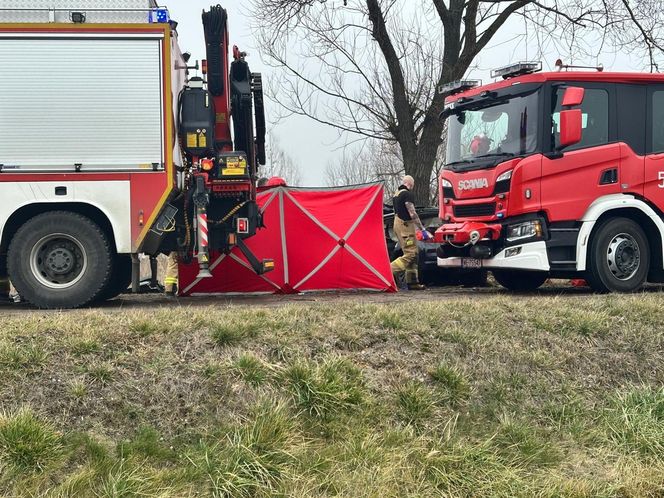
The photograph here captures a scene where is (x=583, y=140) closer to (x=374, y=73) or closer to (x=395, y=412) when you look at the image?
(x=395, y=412)

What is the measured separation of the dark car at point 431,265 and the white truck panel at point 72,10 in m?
5.09

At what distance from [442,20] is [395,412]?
1236cm

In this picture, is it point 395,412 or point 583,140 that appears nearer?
point 395,412

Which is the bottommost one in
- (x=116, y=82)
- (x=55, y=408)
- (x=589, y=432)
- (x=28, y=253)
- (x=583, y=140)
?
(x=589, y=432)

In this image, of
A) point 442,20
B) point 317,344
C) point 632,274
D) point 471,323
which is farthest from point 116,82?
point 442,20

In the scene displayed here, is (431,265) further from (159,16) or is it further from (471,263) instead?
(159,16)

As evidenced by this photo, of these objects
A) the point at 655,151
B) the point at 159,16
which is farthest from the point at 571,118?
the point at 159,16

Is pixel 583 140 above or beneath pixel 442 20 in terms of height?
beneath

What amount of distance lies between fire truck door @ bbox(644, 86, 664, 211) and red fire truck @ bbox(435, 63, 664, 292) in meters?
0.01

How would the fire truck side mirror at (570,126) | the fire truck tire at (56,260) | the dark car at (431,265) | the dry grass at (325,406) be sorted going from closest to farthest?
the dry grass at (325,406) < the fire truck tire at (56,260) < the fire truck side mirror at (570,126) < the dark car at (431,265)

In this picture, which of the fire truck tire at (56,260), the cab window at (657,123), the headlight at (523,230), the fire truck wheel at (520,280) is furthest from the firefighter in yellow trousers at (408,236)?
the fire truck tire at (56,260)

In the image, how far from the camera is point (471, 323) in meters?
6.12

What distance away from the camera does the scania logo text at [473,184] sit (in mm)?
8961

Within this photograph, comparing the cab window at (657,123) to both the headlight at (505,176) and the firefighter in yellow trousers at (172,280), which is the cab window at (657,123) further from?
the firefighter in yellow trousers at (172,280)
